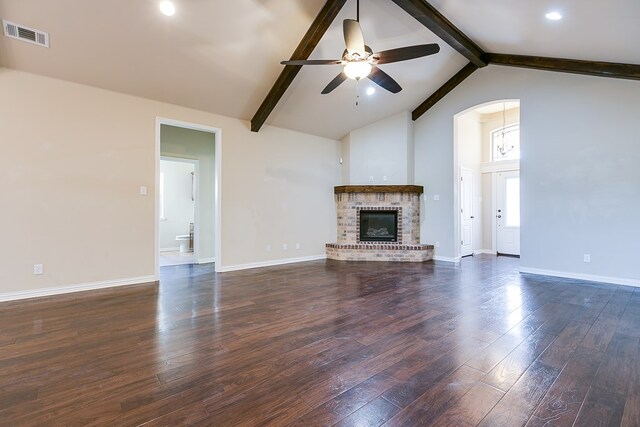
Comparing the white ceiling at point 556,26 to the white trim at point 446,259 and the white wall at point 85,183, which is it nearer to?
the white trim at point 446,259

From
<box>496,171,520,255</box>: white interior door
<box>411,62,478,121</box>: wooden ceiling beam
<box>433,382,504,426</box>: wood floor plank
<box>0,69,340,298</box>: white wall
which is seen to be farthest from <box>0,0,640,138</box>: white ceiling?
<box>433,382,504,426</box>: wood floor plank

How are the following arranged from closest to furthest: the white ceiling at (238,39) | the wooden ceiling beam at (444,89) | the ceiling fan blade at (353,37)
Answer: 1. the ceiling fan blade at (353,37)
2. the white ceiling at (238,39)
3. the wooden ceiling beam at (444,89)

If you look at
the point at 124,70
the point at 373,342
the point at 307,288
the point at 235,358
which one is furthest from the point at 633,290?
the point at 124,70

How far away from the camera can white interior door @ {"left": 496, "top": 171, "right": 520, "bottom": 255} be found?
711 centimetres

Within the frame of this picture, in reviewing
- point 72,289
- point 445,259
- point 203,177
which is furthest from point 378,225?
point 72,289

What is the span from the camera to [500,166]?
7.34 metres

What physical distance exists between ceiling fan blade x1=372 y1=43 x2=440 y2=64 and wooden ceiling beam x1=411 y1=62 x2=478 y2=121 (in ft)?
10.1

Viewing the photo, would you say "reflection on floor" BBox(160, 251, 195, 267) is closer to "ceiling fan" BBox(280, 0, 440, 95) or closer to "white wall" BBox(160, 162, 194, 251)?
"white wall" BBox(160, 162, 194, 251)

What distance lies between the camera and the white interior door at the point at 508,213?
7.11 m

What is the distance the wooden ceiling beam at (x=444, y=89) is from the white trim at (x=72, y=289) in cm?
610

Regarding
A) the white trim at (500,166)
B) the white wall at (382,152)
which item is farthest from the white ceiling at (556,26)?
the white trim at (500,166)

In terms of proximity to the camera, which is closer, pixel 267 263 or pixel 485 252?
pixel 267 263

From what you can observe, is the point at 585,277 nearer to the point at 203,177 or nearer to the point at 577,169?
the point at 577,169

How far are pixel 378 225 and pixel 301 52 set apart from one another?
3.99 metres
